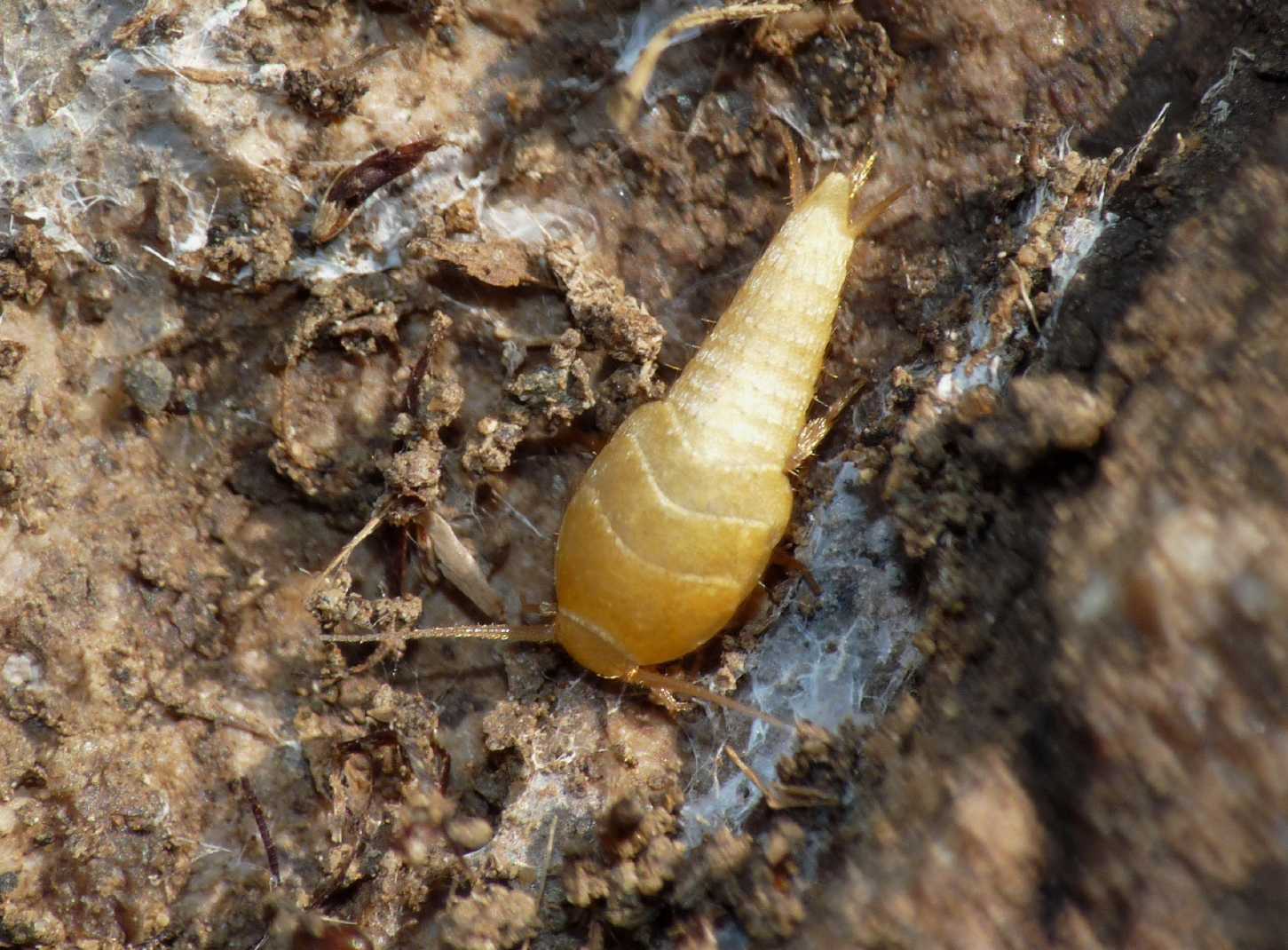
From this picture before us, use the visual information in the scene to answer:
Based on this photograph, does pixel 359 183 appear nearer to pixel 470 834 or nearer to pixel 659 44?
pixel 659 44

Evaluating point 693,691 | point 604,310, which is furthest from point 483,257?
point 693,691

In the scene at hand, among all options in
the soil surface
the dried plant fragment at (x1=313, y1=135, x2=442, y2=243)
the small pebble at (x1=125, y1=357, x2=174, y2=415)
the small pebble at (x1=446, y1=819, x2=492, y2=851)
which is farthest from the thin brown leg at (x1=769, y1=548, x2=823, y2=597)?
the small pebble at (x1=125, y1=357, x2=174, y2=415)

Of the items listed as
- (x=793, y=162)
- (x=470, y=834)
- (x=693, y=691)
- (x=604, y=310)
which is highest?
(x=793, y=162)

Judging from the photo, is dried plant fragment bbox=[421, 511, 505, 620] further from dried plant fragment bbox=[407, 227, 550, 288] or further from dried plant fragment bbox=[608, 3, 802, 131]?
Result: dried plant fragment bbox=[608, 3, 802, 131]

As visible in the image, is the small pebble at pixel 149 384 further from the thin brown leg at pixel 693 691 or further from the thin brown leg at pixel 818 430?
the thin brown leg at pixel 818 430

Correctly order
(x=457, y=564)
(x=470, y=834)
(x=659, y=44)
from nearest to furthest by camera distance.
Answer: (x=470, y=834)
(x=659, y=44)
(x=457, y=564)

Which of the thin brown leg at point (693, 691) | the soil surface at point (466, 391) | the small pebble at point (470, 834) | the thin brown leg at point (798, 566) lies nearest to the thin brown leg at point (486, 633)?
the soil surface at point (466, 391)
